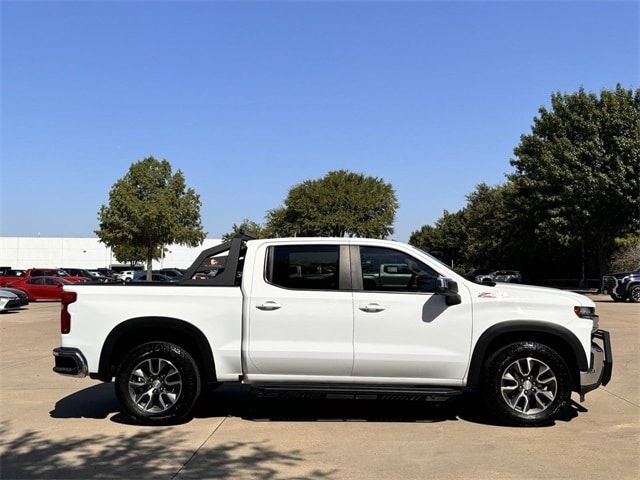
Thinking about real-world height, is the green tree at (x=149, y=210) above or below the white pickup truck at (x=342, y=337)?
above

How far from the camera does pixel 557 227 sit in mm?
32906

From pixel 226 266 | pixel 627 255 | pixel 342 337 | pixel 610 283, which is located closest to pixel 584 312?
pixel 342 337

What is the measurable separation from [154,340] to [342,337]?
1.98m

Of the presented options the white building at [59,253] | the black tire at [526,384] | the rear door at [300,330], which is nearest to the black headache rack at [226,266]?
the rear door at [300,330]

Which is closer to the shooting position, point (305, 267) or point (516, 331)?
point (516, 331)

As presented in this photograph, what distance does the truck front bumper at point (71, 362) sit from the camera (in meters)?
6.21

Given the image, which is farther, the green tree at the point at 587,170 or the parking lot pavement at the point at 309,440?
the green tree at the point at 587,170

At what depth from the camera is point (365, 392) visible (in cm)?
603

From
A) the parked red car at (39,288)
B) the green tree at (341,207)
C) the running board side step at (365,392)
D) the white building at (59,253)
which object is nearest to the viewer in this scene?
the running board side step at (365,392)

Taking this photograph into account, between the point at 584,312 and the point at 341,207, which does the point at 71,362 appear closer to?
the point at 584,312

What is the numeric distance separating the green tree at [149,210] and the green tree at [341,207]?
34.8 feet

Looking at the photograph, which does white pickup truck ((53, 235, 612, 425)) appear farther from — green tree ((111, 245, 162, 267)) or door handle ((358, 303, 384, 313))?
green tree ((111, 245, 162, 267))

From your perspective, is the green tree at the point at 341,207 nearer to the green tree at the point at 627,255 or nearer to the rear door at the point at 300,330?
the green tree at the point at 627,255

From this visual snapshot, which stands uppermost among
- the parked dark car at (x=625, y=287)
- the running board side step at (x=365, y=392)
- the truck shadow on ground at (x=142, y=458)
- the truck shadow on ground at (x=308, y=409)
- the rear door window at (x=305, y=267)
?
the rear door window at (x=305, y=267)
